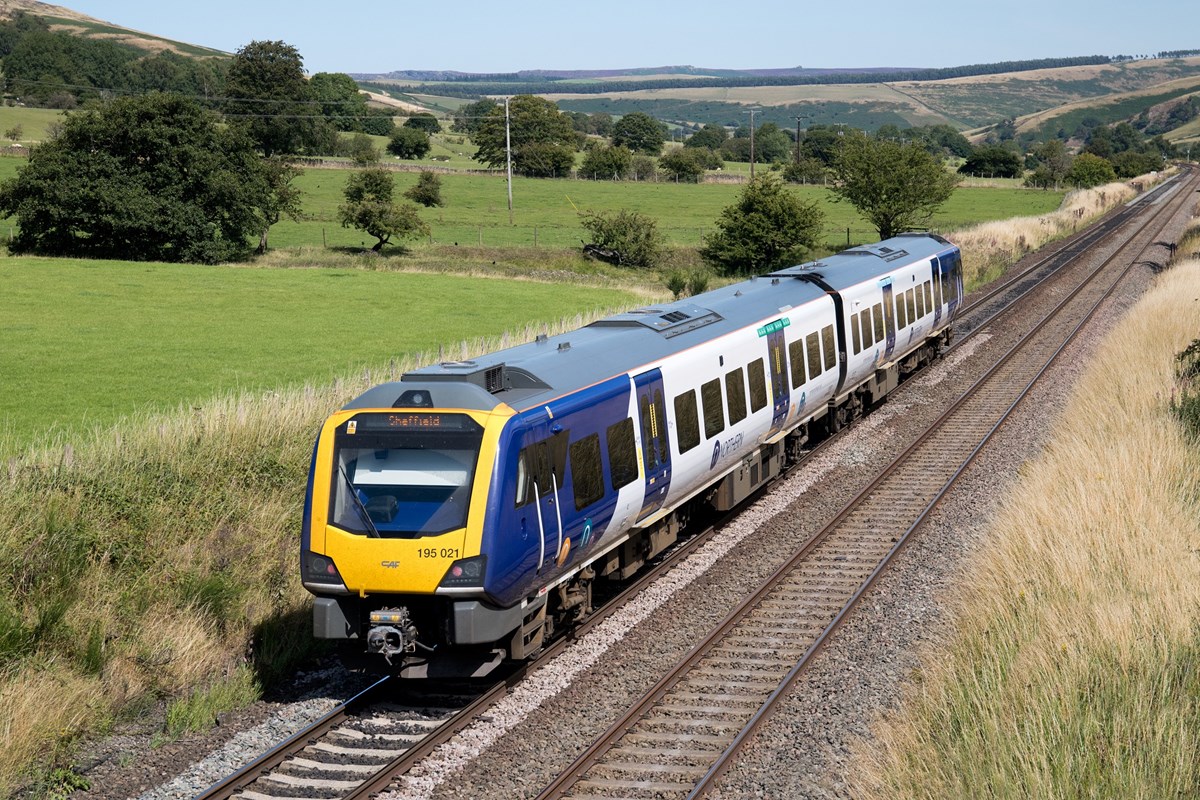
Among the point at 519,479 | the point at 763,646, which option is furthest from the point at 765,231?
the point at 519,479

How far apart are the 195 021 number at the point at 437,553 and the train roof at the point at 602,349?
1314 millimetres

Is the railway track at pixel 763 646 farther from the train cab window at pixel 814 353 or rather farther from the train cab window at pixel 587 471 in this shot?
the train cab window at pixel 814 353

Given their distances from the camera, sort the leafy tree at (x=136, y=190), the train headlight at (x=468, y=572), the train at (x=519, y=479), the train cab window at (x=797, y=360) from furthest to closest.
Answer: the leafy tree at (x=136, y=190) < the train cab window at (x=797, y=360) < the train at (x=519, y=479) < the train headlight at (x=468, y=572)

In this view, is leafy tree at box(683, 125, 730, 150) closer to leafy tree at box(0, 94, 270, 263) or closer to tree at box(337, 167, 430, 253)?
tree at box(337, 167, 430, 253)

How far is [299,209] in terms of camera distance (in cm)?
6412

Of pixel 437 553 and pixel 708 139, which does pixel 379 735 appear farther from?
pixel 708 139

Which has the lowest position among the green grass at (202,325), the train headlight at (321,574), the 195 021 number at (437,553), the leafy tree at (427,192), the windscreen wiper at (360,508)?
the green grass at (202,325)

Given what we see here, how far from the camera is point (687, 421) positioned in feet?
47.7

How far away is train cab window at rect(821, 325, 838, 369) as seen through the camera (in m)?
20.1

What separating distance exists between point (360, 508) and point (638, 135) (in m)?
148

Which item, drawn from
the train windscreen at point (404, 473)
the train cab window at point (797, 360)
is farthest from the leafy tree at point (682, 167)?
the train windscreen at point (404, 473)

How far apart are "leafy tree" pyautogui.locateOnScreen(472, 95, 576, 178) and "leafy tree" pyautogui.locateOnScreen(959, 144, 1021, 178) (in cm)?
5270

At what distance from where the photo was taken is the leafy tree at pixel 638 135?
153375mm

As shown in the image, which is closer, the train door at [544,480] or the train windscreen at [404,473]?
the train windscreen at [404,473]
